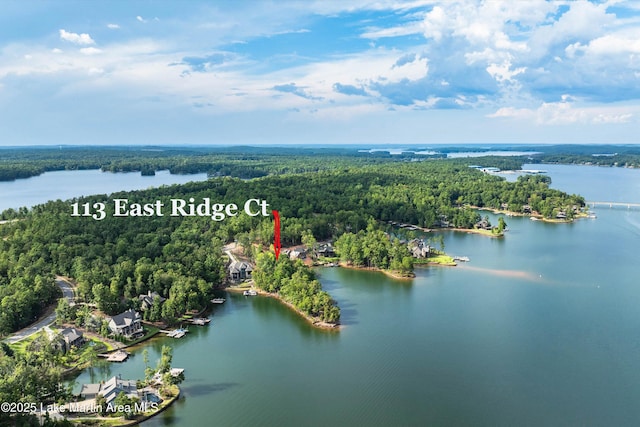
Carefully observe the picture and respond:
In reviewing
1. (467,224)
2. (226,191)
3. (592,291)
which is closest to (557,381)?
(592,291)

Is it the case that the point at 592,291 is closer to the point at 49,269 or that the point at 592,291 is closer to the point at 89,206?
the point at 49,269

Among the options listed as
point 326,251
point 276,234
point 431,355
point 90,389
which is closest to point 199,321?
point 90,389

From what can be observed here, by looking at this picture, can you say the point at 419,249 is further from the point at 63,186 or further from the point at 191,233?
the point at 63,186

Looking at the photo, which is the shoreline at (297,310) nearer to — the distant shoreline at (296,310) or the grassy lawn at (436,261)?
the distant shoreline at (296,310)

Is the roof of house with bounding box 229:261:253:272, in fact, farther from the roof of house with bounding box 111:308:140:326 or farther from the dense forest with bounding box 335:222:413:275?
the roof of house with bounding box 111:308:140:326

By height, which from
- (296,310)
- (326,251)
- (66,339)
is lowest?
(296,310)

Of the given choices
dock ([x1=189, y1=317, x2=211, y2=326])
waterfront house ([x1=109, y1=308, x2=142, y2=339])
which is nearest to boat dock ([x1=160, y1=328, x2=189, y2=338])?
dock ([x1=189, y1=317, x2=211, y2=326])
